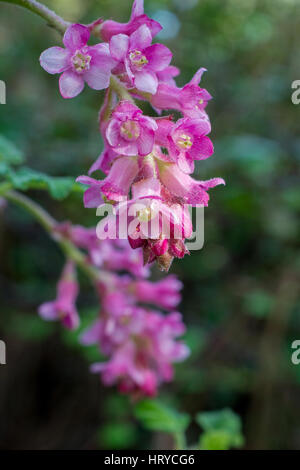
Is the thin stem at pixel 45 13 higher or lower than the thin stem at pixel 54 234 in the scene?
higher

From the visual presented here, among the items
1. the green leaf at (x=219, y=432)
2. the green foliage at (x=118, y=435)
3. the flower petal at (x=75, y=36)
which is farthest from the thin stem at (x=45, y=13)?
the green foliage at (x=118, y=435)

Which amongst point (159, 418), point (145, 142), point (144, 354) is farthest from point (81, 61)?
point (159, 418)

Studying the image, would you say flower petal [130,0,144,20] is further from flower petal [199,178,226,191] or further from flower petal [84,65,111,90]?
flower petal [199,178,226,191]

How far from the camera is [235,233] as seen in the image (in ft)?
11.5

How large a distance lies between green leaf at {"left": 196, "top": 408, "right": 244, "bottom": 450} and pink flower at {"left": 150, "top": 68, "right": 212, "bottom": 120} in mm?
1013

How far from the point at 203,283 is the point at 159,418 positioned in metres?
1.82

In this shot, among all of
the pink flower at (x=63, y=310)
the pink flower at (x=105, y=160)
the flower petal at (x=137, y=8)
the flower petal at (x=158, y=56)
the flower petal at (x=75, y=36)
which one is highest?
the flower petal at (x=137, y=8)

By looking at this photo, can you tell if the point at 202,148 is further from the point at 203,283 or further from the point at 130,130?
the point at 203,283

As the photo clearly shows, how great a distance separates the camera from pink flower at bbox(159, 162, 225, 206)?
3.39 feet

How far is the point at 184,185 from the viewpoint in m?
1.03

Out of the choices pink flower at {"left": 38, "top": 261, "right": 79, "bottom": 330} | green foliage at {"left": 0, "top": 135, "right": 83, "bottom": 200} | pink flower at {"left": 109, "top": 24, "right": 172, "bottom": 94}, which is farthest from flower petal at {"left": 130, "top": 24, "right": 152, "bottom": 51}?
pink flower at {"left": 38, "top": 261, "right": 79, "bottom": 330}

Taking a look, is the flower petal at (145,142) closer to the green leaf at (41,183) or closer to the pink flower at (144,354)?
the green leaf at (41,183)

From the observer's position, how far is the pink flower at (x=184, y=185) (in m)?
1.03
